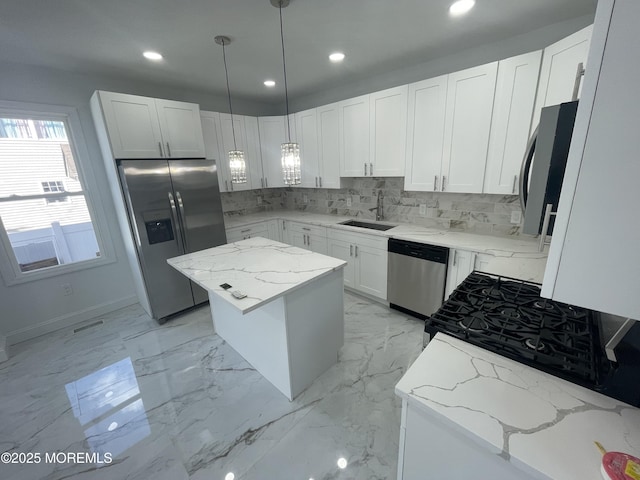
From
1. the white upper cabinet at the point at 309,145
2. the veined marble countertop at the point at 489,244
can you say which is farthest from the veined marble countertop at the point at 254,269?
the white upper cabinet at the point at 309,145

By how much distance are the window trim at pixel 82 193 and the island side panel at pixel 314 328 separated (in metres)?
2.80

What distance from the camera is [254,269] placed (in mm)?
1979

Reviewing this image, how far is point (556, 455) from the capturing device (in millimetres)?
631

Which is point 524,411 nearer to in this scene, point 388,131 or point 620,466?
point 620,466

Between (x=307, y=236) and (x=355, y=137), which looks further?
(x=307, y=236)

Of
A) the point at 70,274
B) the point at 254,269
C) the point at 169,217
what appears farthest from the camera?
the point at 70,274

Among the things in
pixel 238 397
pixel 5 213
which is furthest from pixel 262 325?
pixel 5 213

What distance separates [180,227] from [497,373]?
10.1ft

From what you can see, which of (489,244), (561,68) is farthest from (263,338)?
(561,68)

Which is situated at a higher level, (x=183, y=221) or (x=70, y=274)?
(x=183, y=221)

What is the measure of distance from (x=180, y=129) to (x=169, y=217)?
3.34ft

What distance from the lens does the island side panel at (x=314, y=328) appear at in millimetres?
1830

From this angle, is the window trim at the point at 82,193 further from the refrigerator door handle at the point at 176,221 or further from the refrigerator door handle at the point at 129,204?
the refrigerator door handle at the point at 176,221

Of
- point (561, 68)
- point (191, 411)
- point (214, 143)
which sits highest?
point (561, 68)
